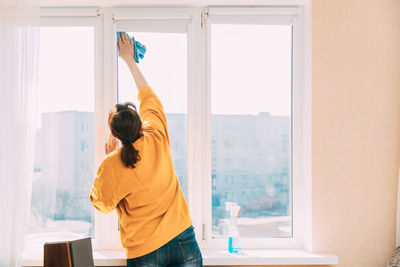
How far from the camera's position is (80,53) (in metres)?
2.24

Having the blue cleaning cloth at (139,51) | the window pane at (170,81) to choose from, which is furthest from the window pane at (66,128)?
the blue cleaning cloth at (139,51)

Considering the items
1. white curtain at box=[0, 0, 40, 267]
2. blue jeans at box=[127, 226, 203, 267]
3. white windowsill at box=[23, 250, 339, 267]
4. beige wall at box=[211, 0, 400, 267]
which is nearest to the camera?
blue jeans at box=[127, 226, 203, 267]

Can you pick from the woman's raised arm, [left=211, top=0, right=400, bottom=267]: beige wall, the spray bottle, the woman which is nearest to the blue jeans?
the woman

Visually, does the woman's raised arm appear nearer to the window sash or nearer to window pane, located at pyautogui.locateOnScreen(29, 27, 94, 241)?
window pane, located at pyautogui.locateOnScreen(29, 27, 94, 241)

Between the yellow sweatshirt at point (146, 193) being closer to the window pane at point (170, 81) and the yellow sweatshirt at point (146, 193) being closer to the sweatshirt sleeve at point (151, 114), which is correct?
the sweatshirt sleeve at point (151, 114)

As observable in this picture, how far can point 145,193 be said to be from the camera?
171 cm

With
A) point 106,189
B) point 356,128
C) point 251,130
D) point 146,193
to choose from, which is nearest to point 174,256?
point 146,193

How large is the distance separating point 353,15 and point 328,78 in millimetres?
389

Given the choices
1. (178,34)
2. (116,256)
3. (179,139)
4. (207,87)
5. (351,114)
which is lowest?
(116,256)

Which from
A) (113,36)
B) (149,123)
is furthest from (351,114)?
(113,36)

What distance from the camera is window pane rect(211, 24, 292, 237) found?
2244mm

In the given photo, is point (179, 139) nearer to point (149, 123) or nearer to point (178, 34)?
point (149, 123)

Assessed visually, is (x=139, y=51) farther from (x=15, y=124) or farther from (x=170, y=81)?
(x=15, y=124)

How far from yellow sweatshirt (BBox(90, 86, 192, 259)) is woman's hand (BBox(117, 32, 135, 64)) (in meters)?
0.37
